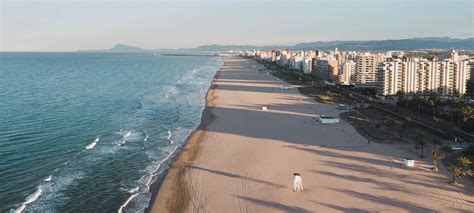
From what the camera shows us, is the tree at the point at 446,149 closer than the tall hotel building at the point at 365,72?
Yes

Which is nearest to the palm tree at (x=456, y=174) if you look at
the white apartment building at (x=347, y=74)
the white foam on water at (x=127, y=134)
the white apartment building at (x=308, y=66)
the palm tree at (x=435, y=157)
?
the palm tree at (x=435, y=157)

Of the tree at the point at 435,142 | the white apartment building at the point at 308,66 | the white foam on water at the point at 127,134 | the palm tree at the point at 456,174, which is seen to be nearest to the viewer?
the palm tree at the point at 456,174

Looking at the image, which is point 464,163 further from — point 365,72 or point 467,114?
point 365,72

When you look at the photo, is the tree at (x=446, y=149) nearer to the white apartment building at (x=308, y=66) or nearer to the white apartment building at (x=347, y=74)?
the white apartment building at (x=347, y=74)

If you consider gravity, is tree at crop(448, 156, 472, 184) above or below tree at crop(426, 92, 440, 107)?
below

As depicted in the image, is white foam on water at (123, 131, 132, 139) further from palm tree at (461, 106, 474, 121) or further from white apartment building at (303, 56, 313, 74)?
white apartment building at (303, 56, 313, 74)

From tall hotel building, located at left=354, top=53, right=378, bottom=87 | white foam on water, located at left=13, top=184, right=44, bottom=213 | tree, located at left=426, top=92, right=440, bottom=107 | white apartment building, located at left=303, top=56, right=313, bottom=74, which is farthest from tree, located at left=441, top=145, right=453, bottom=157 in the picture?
white apartment building, located at left=303, top=56, right=313, bottom=74

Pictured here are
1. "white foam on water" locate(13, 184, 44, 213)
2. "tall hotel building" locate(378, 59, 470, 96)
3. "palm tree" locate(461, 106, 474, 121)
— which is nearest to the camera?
"white foam on water" locate(13, 184, 44, 213)

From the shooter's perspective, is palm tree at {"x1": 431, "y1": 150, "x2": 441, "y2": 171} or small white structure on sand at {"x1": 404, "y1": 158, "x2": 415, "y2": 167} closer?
small white structure on sand at {"x1": 404, "y1": 158, "x2": 415, "y2": 167}
